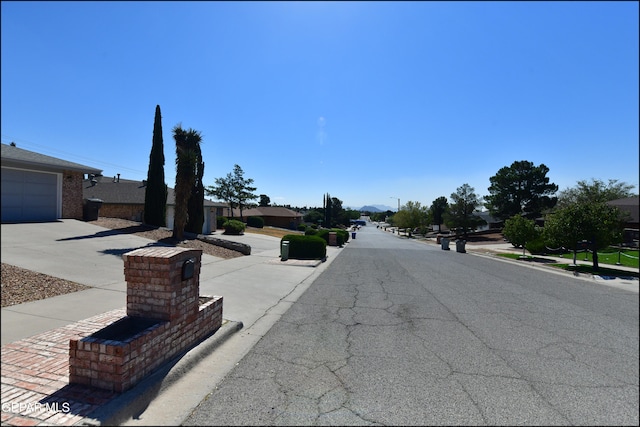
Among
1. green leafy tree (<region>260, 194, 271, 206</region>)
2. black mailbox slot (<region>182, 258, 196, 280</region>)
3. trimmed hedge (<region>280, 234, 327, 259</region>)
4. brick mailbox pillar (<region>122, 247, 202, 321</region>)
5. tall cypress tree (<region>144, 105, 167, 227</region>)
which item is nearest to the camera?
brick mailbox pillar (<region>122, 247, 202, 321</region>)

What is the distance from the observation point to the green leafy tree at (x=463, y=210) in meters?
41.2

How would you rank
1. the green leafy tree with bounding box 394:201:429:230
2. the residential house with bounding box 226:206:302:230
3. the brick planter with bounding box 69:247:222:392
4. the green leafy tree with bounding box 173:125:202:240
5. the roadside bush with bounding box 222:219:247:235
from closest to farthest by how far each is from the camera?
the brick planter with bounding box 69:247:222:392, the green leafy tree with bounding box 173:125:202:240, the roadside bush with bounding box 222:219:247:235, the residential house with bounding box 226:206:302:230, the green leafy tree with bounding box 394:201:429:230

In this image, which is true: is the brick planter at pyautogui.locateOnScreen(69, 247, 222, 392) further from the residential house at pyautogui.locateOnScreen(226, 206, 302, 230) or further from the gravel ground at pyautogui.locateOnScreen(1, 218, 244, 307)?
the residential house at pyautogui.locateOnScreen(226, 206, 302, 230)

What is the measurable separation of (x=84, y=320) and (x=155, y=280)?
1485mm

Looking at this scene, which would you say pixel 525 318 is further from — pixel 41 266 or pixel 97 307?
pixel 41 266

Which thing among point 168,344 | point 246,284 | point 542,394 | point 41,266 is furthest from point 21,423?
point 246,284

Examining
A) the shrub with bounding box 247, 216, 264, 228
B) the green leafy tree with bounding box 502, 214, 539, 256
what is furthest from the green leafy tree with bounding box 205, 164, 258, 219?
the shrub with bounding box 247, 216, 264, 228

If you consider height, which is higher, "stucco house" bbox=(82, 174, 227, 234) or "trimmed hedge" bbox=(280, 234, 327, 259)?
"stucco house" bbox=(82, 174, 227, 234)

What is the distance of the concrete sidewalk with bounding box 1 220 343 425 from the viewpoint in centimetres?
223

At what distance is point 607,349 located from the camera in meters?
3.64

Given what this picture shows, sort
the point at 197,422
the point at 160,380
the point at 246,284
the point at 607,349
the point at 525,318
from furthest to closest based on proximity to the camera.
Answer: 1. the point at 246,284
2. the point at 525,318
3. the point at 607,349
4. the point at 160,380
5. the point at 197,422

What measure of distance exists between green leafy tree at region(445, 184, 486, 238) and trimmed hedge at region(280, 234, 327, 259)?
101 ft

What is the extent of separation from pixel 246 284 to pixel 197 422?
5.63 m

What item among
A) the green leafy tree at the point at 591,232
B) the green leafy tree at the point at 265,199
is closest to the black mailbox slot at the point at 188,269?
the green leafy tree at the point at 265,199
